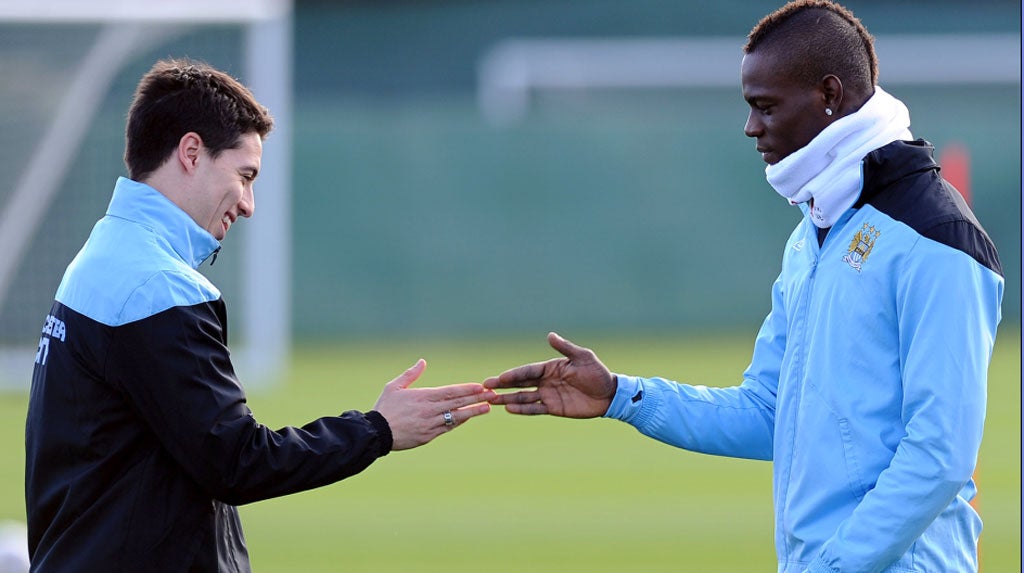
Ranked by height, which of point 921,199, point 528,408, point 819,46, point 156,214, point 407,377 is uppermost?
point 819,46

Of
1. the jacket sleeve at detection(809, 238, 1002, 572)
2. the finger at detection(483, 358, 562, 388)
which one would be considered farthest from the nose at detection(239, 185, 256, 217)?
the jacket sleeve at detection(809, 238, 1002, 572)

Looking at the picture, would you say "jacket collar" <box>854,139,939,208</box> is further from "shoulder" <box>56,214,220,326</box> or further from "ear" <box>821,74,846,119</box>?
"shoulder" <box>56,214,220,326</box>

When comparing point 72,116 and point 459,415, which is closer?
point 459,415

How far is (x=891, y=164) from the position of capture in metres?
3.05

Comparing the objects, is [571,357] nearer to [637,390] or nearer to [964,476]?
[637,390]

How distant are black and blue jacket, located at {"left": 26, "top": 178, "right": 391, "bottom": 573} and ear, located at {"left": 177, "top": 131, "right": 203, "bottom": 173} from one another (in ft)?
0.46

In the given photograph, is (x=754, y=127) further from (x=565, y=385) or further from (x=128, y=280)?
(x=128, y=280)

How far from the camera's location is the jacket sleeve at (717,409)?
141 inches

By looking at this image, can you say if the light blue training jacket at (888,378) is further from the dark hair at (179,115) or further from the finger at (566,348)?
the dark hair at (179,115)

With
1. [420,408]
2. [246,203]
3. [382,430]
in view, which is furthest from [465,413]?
[246,203]

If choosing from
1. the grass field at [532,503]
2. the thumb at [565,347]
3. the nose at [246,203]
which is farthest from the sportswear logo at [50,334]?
the grass field at [532,503]

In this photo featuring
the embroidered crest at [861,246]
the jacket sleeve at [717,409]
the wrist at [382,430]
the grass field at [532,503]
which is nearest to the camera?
the embroidered crest at [861,246]

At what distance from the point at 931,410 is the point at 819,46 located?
0.84 metres

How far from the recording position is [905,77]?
25.3 metres
